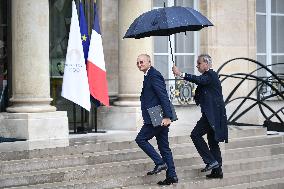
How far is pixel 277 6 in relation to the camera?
1920cm

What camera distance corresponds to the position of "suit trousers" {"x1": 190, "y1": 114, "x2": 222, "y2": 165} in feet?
33.3

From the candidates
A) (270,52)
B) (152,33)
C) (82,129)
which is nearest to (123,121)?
(82,129)

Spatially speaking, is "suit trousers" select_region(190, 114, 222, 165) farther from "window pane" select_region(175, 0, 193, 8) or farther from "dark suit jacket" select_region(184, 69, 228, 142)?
"window pane" select_region(175, 0, 193, 8)

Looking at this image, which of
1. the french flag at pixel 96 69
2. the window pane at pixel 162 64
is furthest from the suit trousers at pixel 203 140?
the window pane at pixel 162 64

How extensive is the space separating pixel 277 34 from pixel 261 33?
610 millimetres

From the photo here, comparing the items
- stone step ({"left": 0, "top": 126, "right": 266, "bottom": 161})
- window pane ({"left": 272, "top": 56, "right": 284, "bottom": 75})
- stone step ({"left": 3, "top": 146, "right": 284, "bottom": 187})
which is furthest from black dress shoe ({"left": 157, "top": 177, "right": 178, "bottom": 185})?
window pane ({"left": 272, "top": 56, "right": 284, "bottom": 75})

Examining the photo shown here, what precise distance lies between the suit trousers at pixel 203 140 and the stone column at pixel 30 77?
135 inches

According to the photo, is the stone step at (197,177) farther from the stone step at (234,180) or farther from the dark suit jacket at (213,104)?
the dark suit jacket at (213,104)

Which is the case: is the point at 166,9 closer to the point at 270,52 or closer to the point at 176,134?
the point at 176,134

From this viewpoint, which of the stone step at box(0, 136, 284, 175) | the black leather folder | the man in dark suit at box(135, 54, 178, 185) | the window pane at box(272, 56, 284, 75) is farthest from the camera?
the window pane at box(272, 56, 284, 75)

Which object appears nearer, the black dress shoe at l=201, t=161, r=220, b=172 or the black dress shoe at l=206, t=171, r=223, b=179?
the black dress shoe at l=201, t=161, r=220, b=172

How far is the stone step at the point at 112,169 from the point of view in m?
9.52

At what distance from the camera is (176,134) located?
1304 centimetres

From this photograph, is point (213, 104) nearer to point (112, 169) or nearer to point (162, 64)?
point (112, 169)
